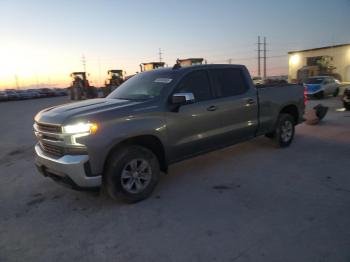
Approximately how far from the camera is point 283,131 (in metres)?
7.19

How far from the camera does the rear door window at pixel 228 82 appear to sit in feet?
18.6

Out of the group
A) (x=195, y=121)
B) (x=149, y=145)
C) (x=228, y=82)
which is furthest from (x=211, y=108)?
(x=149, y=145)

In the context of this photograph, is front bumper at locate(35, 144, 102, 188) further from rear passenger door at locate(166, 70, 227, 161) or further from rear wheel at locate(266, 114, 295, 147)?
rear wheel at locate(266, 114, 295, 147)

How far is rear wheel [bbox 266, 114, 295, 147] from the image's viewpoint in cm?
708

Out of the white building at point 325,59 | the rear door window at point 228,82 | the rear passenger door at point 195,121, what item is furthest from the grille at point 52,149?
the white building at point 325,59

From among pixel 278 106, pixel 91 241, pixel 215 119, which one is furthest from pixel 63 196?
pixel 278 106

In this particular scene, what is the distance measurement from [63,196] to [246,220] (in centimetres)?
288

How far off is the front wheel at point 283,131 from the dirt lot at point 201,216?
805 mm

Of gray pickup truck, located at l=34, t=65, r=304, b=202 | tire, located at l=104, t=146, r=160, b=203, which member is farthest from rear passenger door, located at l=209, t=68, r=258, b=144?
tire, located at l=104, t=146, r=160, b=203

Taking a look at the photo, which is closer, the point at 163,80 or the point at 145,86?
the point at 163,80

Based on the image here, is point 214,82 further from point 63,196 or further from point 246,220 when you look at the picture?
point 63,196

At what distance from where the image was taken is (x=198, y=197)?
465cm

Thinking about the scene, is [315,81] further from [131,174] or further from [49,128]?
[49,128]

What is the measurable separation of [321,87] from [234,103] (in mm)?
17669
